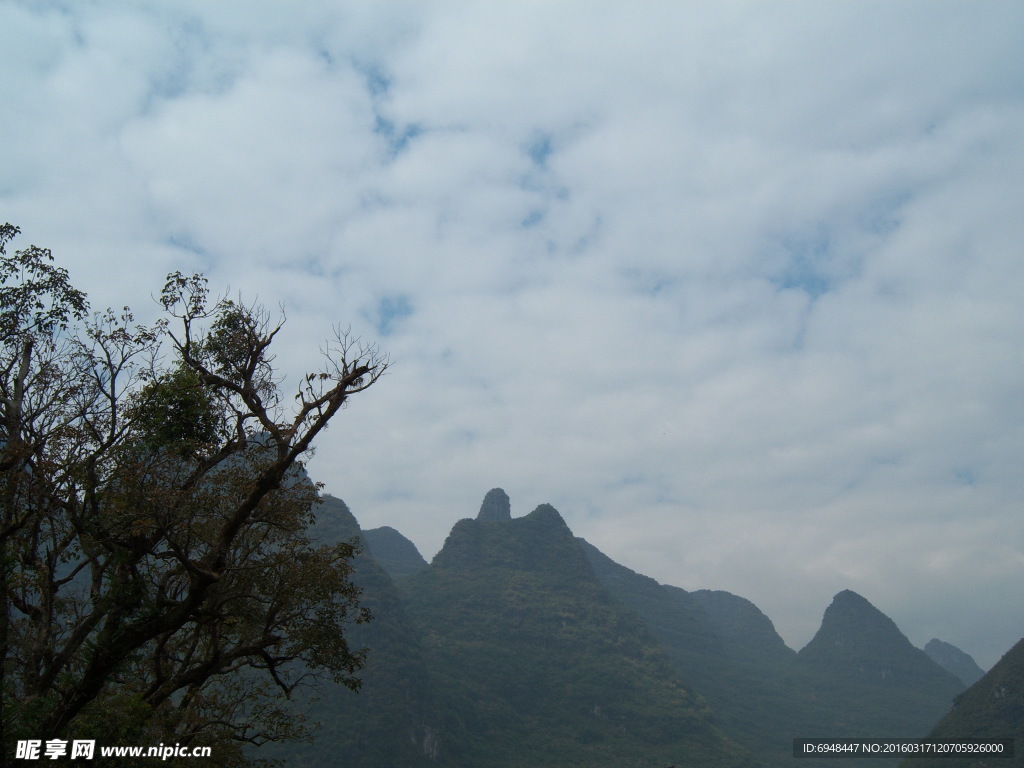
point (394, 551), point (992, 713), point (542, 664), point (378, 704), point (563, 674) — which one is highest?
point (394, 551)

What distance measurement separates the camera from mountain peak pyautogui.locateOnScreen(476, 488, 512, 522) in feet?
548

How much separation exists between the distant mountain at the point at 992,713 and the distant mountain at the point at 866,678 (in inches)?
1992

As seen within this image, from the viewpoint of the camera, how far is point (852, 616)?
186750mm

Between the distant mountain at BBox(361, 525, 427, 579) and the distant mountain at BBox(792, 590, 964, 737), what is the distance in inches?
3712

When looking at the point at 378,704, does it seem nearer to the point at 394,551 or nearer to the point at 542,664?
the point at 542,664

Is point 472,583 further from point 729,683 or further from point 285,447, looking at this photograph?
point 285,447

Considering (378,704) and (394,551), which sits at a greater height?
(394,551)

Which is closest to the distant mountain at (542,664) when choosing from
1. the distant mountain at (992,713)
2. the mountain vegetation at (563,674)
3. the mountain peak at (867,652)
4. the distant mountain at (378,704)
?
the mountain vegetation at (563,674)

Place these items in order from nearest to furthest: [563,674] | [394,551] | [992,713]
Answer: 1. [992,713]
2. [563,674]
3. [394,551]

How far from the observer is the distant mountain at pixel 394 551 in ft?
543

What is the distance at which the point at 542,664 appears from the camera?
113 meters

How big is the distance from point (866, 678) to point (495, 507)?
3998 inches

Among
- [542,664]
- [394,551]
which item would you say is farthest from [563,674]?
[394,551]

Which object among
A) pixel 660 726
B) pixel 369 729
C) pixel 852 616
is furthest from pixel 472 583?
pixel 852 616
